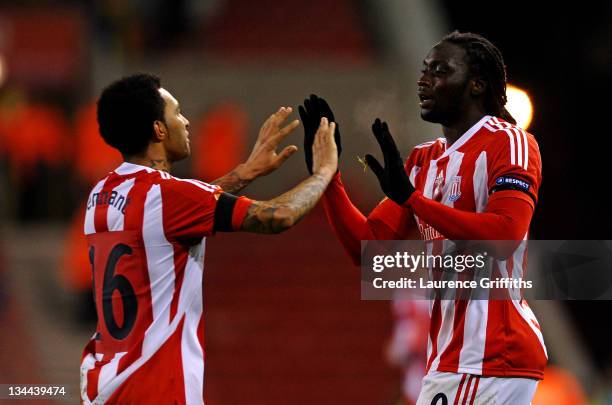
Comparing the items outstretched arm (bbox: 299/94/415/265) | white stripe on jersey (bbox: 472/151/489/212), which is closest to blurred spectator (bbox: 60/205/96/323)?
outstretched arm (bbox: 299/94/415/265)

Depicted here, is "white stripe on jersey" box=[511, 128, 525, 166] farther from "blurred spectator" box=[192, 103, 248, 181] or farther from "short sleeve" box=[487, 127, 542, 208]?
"blurred spectator" box=[192, 103, 248, 181]

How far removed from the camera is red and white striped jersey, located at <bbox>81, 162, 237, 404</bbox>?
173 inches

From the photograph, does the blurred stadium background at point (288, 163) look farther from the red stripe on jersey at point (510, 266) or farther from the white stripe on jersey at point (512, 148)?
the white stripe on jersey at point (512, 148)

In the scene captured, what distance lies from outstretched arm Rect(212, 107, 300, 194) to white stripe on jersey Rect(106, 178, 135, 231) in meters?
0.70

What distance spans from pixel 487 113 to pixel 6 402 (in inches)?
278

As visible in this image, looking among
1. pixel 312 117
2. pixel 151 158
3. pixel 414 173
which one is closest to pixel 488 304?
pixel 414 173

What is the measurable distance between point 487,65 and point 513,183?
0.63 metres

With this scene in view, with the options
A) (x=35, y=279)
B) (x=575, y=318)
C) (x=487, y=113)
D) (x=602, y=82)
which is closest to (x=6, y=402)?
(x=35, y=279)

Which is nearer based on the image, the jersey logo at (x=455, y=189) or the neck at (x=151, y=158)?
the jersey logo at (x=455, y=189)

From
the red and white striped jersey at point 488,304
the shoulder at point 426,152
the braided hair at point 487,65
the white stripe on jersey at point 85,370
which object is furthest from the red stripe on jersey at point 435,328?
the white stripe on jersey at point 85,370

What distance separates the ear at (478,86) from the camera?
4664 millimetres

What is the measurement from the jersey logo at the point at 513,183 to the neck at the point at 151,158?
147cm

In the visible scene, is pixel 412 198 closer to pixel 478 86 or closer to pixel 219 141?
pixel 478 86

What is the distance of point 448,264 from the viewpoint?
4.58 metres
